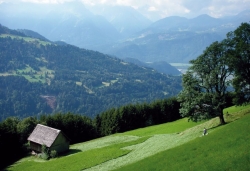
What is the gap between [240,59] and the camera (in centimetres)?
4469

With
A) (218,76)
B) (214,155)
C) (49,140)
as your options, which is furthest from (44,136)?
(214,155)

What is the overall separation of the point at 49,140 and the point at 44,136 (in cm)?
278

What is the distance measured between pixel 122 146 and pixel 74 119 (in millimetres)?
40184

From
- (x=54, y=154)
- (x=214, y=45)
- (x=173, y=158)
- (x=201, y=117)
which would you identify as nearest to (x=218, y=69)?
(x=214, y=45)

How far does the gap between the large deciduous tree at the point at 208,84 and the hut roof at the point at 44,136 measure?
37.7 metres

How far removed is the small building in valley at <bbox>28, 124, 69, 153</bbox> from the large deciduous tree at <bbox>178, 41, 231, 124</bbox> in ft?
120

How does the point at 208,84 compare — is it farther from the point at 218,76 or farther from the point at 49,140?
the point at 49,140

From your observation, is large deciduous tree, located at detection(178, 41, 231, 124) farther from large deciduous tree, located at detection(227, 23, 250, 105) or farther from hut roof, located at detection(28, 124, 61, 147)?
hut roof, located at detection(28, 124, 61, 147)

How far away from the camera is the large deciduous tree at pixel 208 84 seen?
153 feet

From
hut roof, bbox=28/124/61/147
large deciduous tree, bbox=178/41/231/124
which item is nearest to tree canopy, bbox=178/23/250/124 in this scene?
large deciduous tree, bbox=178/41/231/124

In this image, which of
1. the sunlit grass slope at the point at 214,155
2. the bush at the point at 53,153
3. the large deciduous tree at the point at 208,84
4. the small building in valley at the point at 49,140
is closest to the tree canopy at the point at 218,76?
the large deciduous tree at the point at 208,84

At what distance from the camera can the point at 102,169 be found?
43219 millimetres

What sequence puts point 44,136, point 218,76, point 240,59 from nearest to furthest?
point 240,59 → point 218,76 → point 44,136

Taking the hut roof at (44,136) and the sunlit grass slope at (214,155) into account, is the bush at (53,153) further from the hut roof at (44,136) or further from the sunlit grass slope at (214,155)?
the sunlit grass slope at (214,155)
